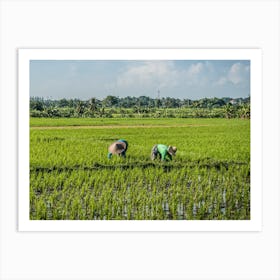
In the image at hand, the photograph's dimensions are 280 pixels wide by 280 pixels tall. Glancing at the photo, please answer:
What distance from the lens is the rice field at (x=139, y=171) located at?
14.8ft

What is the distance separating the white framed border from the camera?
14.5ft

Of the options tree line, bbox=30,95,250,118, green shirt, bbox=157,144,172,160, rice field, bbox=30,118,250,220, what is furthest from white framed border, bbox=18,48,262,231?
green shirt, bbox=157,144,172,160

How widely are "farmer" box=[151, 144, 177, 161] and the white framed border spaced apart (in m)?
0.60

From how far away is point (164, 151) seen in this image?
4.62 metres

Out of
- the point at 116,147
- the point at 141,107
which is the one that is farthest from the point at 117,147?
the point at 141,107

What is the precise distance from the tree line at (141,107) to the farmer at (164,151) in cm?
34
